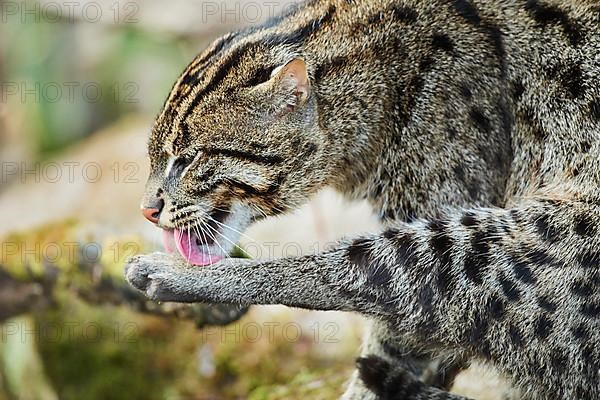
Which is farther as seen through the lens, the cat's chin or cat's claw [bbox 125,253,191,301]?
the cat's chin

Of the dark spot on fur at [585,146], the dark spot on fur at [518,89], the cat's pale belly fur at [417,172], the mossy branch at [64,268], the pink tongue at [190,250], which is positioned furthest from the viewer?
the mossy branch at [64,268]

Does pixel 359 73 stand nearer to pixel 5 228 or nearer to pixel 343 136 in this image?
pixel 343 136

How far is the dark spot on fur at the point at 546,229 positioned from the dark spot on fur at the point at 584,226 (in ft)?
0.30

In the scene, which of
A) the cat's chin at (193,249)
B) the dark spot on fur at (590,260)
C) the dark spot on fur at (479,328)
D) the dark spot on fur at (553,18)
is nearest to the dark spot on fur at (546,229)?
the dark spot on fur at (590,260)

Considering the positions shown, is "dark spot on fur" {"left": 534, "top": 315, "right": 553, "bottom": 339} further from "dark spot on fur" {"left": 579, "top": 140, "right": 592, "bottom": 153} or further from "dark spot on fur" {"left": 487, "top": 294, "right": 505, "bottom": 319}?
"dark spot on fur" {"left": 579, "top": 140, "right": 592, "bottom": 153}

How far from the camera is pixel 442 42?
490 centimetres

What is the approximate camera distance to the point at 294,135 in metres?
4.77

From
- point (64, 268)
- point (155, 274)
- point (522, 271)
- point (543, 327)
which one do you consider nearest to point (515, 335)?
point (543, 327)

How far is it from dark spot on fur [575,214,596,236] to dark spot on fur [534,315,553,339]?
0.43 meters

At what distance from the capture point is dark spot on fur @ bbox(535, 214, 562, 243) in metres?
4.38

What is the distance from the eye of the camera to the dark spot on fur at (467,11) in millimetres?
4926

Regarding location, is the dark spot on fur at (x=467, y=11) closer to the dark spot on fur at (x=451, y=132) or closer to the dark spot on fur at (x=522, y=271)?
the dark spot on fur at (x=451, y=132)

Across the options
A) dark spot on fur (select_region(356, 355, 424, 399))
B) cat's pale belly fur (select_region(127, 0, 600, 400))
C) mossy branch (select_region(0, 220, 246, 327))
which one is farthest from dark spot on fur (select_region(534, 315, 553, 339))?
mossy branch (select_region(0, 220, 246, 327))

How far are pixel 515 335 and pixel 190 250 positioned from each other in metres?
1.63
